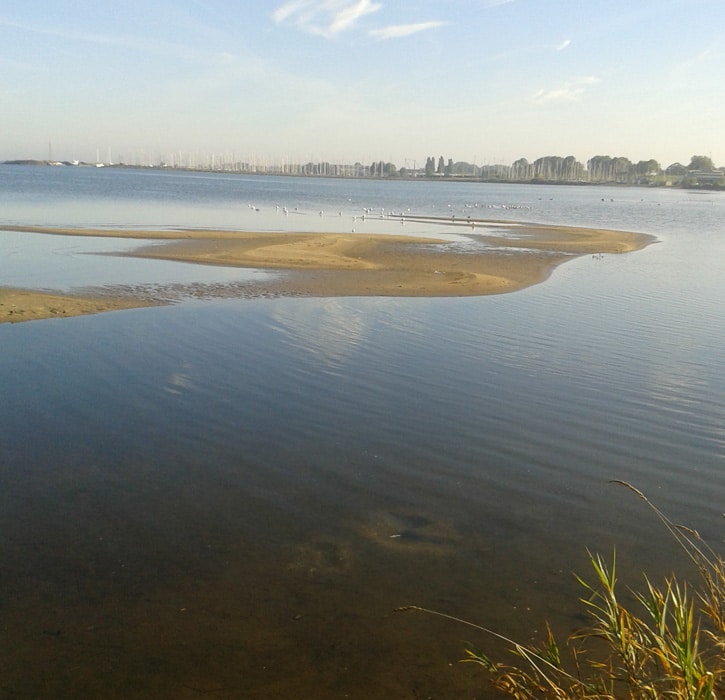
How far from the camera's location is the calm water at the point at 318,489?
5.09m

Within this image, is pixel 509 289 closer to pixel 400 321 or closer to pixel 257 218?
pixel 400 321

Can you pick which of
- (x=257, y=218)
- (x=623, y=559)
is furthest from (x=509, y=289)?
(x=257, y=218)

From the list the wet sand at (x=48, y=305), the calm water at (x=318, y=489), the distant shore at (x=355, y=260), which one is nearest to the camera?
the calm water at (x=318, y=489)

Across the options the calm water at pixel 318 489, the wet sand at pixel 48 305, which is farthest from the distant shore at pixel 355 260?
the calm water at pixel 318 489

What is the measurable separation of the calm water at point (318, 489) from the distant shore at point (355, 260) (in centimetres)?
302

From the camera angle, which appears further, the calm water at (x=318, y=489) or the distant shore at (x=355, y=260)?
the distant shore at (x=355, y=260)

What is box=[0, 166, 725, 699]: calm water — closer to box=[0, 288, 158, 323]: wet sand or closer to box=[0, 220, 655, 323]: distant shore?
box=[0, 288, 158, 323]: wet sand

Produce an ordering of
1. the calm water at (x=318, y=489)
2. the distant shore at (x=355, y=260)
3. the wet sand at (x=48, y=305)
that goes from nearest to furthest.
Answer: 1. the calm water at (x=318, y=489)
2. the wet sand at (x=48, y=305)
3. the distant shore at (x=355, y=260)

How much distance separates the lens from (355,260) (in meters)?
26.6

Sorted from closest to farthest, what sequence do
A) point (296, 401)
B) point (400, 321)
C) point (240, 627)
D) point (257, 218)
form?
point (240, 627) < point (296, 401) < point (400, 321) < point (257, 218)

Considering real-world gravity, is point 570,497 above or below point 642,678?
below

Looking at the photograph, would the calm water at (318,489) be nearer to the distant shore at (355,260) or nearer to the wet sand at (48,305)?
the wet sand at (48,305)

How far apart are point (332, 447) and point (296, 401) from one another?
5.82 ft

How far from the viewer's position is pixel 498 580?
6000 mm
